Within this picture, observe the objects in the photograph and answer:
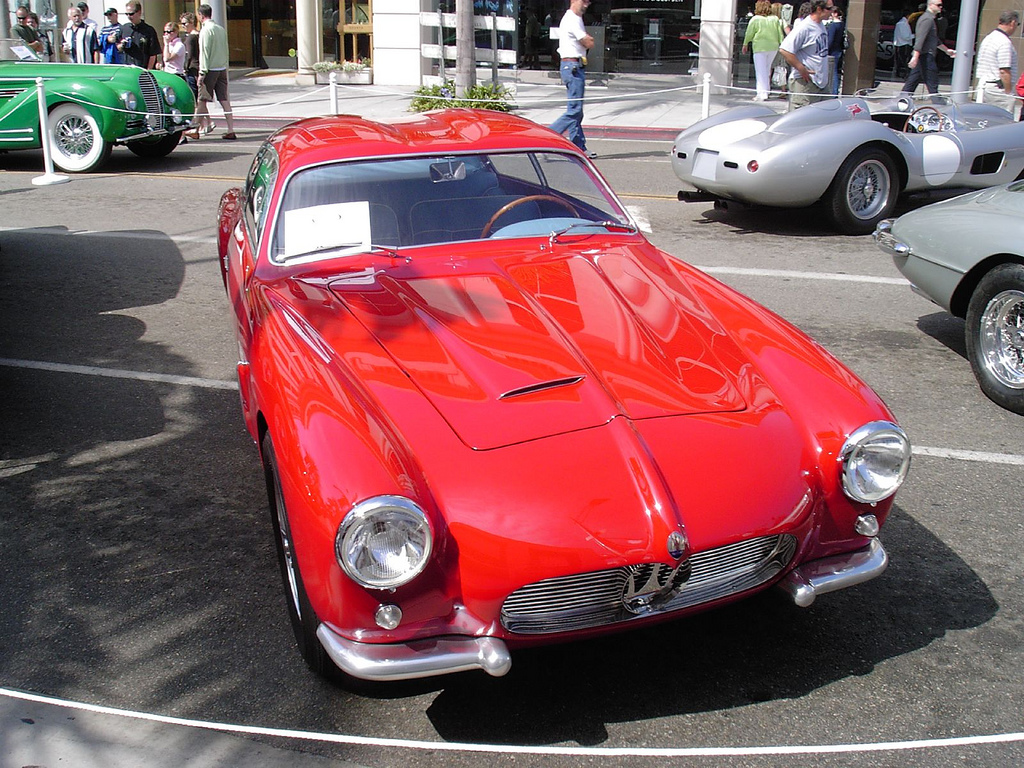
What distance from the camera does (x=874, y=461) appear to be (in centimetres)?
329

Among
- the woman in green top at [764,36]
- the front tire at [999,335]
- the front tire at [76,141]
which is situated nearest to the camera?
the front tire at [999,335]

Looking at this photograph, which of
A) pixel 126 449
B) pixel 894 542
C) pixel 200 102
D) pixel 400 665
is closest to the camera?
pixel 400 665

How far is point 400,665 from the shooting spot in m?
2.81

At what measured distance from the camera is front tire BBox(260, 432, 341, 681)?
314 cm

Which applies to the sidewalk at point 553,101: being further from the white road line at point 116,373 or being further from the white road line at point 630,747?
the white road line at point 630,747

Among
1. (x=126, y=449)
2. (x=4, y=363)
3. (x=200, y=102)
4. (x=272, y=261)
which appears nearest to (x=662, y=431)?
(x=272, y=261)

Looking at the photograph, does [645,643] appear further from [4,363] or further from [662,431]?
[4,363]

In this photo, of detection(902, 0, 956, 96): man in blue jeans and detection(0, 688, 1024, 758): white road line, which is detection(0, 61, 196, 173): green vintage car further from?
detection(0, 688, 1024, 758): white road line

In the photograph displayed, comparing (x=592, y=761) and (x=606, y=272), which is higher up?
(x=606, y=272)

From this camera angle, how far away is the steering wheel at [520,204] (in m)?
4.56

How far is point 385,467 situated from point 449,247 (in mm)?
1665

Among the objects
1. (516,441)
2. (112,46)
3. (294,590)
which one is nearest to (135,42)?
(112,46)

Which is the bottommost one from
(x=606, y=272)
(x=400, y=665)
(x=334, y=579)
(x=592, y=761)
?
(x=592, y=761)

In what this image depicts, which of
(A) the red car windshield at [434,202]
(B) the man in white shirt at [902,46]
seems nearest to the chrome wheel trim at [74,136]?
(A) the red car windshield at [434,202]
